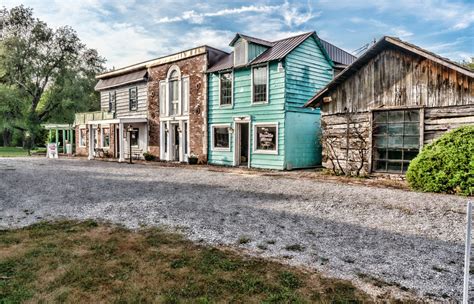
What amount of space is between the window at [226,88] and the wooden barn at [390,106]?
215 inches

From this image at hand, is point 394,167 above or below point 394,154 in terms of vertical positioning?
below

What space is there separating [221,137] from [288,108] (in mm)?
4758

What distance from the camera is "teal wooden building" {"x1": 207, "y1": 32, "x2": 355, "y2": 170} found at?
53.3 ft

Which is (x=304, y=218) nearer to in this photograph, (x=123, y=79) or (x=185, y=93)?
(x=185, y=93)

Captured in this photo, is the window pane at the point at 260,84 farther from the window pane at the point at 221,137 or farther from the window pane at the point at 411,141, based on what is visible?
the window pane at the point at 411,141

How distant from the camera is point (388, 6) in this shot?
14.8 m

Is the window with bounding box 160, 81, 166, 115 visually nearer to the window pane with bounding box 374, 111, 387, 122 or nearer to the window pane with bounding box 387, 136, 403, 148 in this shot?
the window pane with bounding box 374, 111, 387, 122

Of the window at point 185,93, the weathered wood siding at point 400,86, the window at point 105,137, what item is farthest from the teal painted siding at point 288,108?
the window at point 105,137

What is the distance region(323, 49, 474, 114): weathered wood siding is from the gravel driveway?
3925 millimetres

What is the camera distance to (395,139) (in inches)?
488

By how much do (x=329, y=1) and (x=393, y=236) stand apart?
11251mm

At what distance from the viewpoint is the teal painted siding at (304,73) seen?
16.3m

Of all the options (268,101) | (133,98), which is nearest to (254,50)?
(268,101)

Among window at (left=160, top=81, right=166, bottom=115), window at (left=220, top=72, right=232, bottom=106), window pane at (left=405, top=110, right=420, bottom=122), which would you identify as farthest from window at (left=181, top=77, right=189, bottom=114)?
window pane at (left=405, top=110, right=420, bottom=122)
